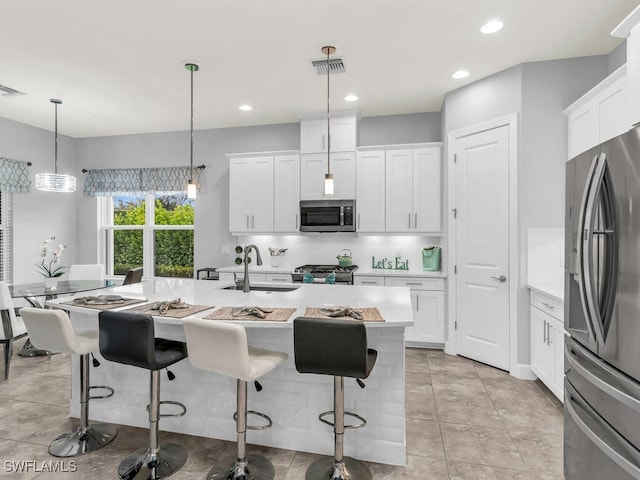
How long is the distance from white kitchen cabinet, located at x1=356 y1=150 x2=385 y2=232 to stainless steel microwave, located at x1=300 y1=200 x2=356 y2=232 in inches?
4.8

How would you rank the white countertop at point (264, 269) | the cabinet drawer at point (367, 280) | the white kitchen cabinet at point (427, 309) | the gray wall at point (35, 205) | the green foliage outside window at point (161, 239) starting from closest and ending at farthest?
1. the white kitchen cabinet at point (427, 309)
2. the cabinet drawer at point (367, 280)
3. the white countertop at point (264, 269)
4. the gray wall at point (35, 205)
5. the green foliage outside window at point (161, 239)

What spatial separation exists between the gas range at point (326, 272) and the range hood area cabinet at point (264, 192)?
25.3 inches

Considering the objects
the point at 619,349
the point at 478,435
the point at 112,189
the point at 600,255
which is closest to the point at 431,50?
the point at 600,255

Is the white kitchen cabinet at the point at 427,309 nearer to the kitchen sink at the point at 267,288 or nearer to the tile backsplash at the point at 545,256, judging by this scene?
the tile backsplash at the point at 545,256

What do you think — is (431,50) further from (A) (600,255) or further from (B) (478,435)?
(B) (478,435)

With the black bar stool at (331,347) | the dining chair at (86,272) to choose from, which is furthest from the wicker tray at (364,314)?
the dining chair at (86,272)

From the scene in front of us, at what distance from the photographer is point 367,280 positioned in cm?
452

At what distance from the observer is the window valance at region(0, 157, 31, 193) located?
196 inches

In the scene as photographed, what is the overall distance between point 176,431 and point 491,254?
3.17m

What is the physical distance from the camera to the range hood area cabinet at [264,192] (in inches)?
198

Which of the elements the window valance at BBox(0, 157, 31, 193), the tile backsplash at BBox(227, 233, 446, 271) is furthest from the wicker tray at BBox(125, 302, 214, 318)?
the window valance at BBox(0, 157, 31, 193)

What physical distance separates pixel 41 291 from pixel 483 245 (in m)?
4.56

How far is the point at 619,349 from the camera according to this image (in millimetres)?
1409

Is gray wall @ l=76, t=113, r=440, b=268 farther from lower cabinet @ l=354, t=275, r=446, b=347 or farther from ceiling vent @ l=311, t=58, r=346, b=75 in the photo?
lower cabinet @ l=354, t=275, r=446, b=347
